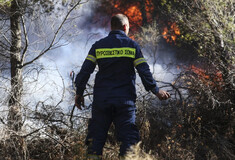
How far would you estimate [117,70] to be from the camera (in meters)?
3.54

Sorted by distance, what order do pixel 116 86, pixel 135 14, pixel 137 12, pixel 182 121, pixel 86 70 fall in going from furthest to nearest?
pixel 135 14, pixel 137 12, pixel 182 121, pixel 86 70, pixel 116 86

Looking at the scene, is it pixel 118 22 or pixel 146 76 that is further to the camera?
pixel 118 22

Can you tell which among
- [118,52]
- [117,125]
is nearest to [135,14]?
[118,52]

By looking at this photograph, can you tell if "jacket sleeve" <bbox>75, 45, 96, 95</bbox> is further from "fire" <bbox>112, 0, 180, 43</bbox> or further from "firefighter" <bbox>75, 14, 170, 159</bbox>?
"fire" <bbox>112, 0, 180, 43</bbox>

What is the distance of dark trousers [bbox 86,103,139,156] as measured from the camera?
3.39m

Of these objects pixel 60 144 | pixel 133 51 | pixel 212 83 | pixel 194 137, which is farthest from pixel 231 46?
pixel 60 144

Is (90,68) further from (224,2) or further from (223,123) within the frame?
(224,2)

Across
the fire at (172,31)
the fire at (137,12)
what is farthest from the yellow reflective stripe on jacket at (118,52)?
the fire at (137,12)

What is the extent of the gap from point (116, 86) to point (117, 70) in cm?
21

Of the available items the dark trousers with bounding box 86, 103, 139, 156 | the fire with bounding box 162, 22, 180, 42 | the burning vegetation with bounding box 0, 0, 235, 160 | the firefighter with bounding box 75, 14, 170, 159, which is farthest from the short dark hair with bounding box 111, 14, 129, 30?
the fire with bounding box 162, 22, 180, 42

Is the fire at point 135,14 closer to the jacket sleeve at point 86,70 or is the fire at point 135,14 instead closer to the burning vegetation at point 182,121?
the burning vegetation at point 182,121

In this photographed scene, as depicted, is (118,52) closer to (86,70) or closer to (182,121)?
(86,70)

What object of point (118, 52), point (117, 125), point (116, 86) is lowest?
point (117, 125)

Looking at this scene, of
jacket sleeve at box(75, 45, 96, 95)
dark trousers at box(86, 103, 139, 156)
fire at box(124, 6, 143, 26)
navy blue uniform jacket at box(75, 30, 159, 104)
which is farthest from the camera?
fire at box(124, 6, 143, 26)
